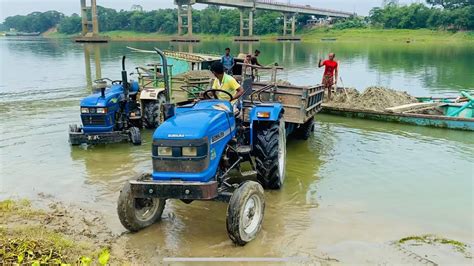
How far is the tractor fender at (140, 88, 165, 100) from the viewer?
11039 millimetres

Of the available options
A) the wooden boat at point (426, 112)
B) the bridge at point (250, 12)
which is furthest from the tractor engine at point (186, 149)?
the bridge at point (250, 12)

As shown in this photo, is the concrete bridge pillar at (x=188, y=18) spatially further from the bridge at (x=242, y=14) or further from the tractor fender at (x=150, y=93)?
the tractor fender at (x=150, y=93)

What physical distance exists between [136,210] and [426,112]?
10.1m

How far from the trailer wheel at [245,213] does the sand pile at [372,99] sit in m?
8.45

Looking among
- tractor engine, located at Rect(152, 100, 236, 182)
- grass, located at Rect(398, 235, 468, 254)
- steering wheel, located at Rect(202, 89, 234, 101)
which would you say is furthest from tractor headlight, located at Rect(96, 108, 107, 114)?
grass, located at Rect(398, 235, 468, 254)

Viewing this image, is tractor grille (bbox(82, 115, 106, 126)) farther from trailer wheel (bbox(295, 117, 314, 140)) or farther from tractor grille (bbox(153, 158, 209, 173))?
tractor grille (bbox(153, 158, 209, 173))

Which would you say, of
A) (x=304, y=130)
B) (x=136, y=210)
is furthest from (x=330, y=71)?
(x=136, y=210)

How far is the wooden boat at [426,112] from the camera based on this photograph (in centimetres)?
1131

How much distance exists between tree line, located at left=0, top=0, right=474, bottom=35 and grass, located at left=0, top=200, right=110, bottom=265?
3040 inches

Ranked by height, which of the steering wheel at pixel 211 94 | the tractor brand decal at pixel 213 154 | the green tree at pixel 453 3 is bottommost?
the tractor brand decal at pixel 213 154

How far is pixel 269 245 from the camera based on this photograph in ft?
17.4

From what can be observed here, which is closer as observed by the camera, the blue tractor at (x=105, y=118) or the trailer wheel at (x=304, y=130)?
the blue tractor at (x=105, y=118)

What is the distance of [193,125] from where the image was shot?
5.12 m

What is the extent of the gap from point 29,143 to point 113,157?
8.06 ft
